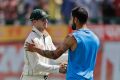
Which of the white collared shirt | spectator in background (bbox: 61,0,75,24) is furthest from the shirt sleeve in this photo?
spectator in background (bbox: 61,0,75,24)

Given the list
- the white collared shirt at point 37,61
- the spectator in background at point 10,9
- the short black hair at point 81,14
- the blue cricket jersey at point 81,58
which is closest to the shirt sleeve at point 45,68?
the white collared shirt at point 37,61

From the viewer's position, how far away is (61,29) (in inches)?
631

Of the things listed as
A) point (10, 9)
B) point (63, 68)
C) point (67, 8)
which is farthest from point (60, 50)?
point (10, 9)

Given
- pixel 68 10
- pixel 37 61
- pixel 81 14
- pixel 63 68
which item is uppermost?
pixel 81 14

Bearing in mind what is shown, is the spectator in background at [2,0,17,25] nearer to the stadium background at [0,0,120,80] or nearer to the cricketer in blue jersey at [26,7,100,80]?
the stadium background at [0,0,120,80]

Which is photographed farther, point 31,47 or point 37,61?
point 37,61

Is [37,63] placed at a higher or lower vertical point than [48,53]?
lower

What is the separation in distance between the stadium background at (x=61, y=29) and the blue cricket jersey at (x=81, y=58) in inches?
262

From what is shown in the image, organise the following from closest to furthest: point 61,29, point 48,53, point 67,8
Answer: point 48,53
point 61,29
point 67,8

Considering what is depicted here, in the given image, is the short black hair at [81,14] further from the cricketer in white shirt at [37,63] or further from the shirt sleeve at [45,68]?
the shirt sleeve at [45,68]

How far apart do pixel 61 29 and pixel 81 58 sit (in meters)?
7.20

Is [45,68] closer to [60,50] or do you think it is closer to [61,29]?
[60,50]

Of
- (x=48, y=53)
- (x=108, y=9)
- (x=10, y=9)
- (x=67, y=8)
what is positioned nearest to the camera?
(x=48, y=53)

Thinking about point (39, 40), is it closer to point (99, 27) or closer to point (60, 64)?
point (60, 64)
